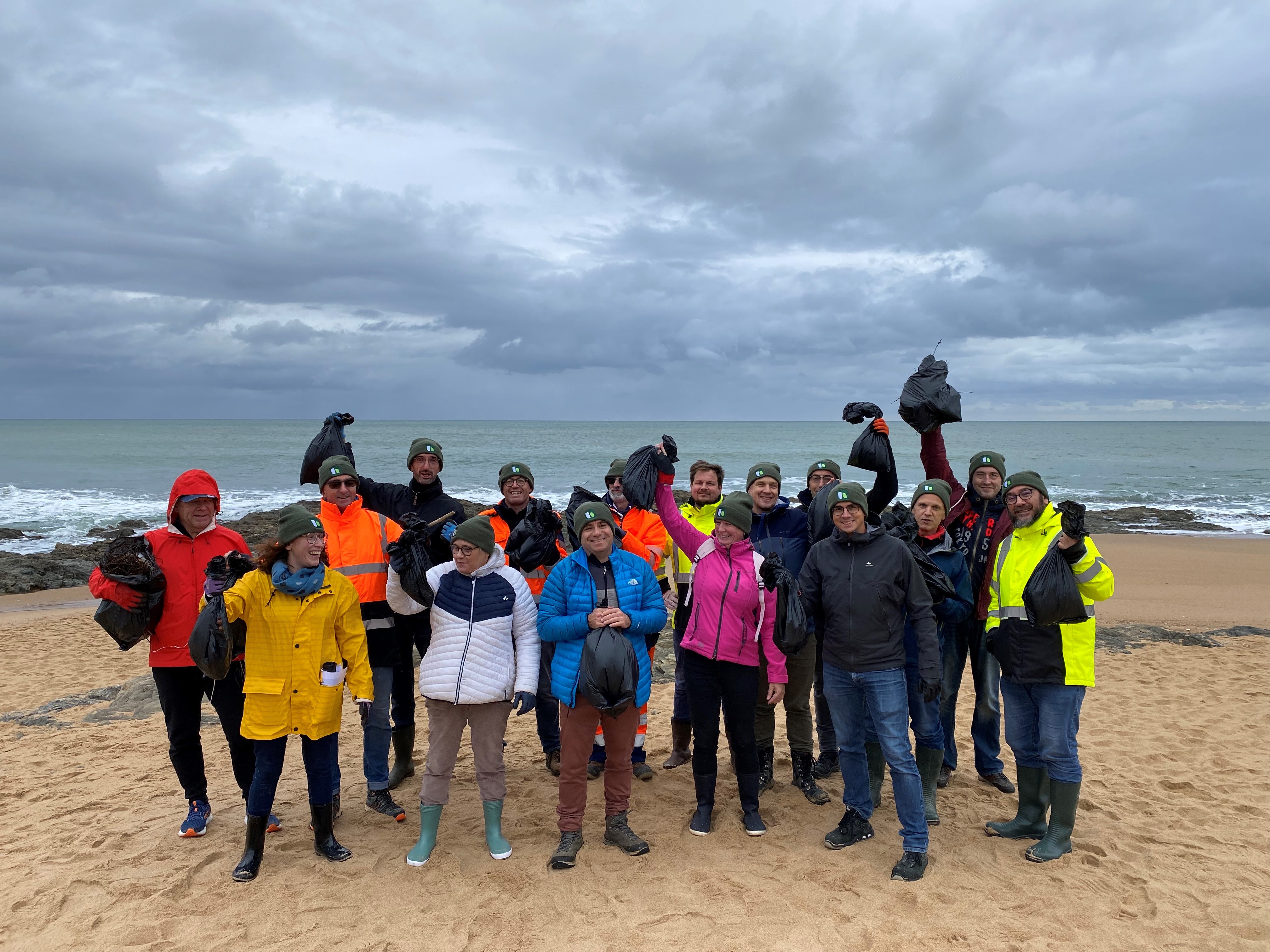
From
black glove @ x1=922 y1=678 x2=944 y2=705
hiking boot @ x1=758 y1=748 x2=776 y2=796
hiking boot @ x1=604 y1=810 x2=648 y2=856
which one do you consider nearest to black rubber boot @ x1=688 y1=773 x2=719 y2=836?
hiking boot @ x1=604 y1=810 x2=648 y2=856

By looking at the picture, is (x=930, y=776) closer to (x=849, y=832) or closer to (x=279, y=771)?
(x=849, y=832)

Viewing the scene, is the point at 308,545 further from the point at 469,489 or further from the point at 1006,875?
the point at 469,489

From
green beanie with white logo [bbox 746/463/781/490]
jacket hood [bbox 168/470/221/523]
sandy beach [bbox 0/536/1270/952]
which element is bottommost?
sandy beach [bbox 0/536/1270/952]

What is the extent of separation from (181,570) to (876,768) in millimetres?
4496

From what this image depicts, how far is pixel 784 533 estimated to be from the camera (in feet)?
16.6

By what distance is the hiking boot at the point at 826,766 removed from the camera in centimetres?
547

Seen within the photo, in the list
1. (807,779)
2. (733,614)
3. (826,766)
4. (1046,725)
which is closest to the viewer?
(1046,725)

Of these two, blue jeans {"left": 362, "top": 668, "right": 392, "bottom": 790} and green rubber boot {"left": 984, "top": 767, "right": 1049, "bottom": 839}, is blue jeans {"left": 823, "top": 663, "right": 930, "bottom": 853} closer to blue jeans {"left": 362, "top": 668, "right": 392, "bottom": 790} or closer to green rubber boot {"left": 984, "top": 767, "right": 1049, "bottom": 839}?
green rubber boot {"left": 984, "top": 767, "right": 1049, "bottom": 839}

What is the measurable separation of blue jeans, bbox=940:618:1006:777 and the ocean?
17.1 meters

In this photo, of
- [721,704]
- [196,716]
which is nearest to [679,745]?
[721,704]

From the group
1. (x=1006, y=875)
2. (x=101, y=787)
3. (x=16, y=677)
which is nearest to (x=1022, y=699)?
(x=1006, y=875)

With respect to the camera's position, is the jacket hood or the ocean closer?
the jacket hood

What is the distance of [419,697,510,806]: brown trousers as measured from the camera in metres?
4.17

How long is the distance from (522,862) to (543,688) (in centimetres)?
124
